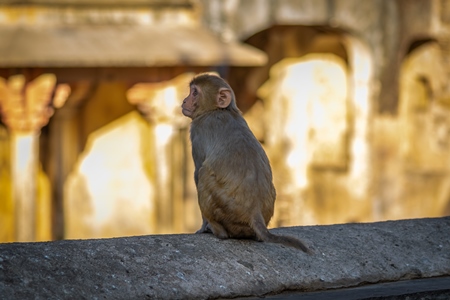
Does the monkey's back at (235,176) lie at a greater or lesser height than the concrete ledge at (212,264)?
greater

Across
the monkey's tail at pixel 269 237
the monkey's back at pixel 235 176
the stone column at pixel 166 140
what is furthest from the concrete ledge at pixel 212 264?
the stone column at pixel 166 140

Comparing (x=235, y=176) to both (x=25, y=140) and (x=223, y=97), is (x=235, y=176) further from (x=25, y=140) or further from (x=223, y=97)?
(x=25, y=140)

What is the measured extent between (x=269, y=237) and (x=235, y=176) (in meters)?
0.25

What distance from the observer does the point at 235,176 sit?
4008mm

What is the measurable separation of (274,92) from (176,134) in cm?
262

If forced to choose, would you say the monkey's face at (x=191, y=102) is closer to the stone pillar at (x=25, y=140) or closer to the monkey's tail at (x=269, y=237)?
the monkey's tail at (x=269, y=237)

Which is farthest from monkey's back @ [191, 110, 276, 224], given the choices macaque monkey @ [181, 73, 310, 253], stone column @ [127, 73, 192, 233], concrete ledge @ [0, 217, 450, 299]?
stone column @ [127, 73, 192, 233]

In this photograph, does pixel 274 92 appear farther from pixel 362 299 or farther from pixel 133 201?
pixel 362 299

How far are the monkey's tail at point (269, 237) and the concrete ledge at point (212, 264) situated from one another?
1.2 inches

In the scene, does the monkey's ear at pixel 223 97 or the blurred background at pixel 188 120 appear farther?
the blurred background at pixel 188 120

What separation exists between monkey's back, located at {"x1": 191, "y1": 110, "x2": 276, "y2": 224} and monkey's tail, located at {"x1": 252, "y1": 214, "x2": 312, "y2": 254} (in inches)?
1.6

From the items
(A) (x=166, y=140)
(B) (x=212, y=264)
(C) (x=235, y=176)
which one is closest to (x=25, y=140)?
(A) (x=166, y=140)

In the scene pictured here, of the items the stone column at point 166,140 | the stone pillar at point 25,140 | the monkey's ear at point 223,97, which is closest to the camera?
the monkey's ear at point 223,97

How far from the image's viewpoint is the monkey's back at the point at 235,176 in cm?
401
